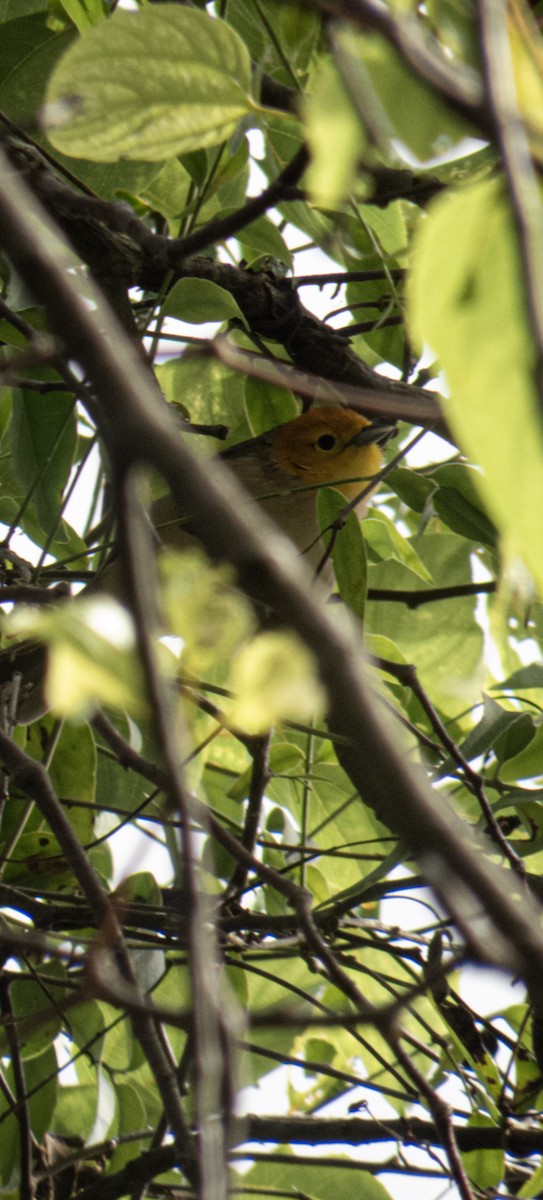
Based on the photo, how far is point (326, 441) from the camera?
149 inches

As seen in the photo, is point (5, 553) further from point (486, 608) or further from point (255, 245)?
point (486, 608)

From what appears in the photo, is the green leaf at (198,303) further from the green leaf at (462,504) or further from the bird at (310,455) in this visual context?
the bird at (310,455)

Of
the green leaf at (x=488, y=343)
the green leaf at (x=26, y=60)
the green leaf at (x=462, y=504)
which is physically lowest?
the green leaf at (x=488, y=343)

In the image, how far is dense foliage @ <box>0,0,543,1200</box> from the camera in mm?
713

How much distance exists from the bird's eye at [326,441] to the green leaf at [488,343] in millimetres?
2973

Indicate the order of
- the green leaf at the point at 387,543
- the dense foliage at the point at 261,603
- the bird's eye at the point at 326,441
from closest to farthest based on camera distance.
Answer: the dense foliage at the point at 261,603 < the green leaf at the point at 387,543 < the bird's eye at the point at 326,441

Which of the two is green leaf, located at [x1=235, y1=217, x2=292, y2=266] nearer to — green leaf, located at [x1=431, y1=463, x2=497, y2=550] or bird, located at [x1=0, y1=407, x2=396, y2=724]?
green leaf, located at [x1=431, y1=463, x2=497, y2=550]

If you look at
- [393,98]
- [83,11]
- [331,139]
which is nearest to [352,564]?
[83,11]

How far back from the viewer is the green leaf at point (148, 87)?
1.13 meters

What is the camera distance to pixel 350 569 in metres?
2.06

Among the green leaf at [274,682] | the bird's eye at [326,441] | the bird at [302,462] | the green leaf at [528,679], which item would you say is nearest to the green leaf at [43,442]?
the green leaf at [528,679]

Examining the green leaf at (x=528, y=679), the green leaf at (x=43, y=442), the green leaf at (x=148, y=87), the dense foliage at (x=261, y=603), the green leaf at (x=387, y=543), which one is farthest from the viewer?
the green leaf at (x=387, y=543)

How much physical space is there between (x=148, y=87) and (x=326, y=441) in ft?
8.63

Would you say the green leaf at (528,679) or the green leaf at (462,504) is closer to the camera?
the green leaf at (528,679)
